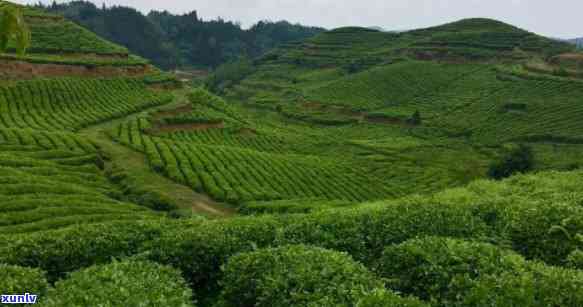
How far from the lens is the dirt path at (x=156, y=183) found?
31773 millimetres

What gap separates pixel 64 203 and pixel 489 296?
22.6 meters

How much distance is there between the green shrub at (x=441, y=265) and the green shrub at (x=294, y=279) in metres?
1.05

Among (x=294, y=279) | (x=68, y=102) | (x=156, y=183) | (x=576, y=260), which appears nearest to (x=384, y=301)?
(x=294, y=279)

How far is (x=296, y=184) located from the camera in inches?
1655

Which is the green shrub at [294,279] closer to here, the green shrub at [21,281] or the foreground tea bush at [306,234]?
the foreground tea bush at [306,234]

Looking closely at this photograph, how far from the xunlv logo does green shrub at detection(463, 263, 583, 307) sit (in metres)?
8.27

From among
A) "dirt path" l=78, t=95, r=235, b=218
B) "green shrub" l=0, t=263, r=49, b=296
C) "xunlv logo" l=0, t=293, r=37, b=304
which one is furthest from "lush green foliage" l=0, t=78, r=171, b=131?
"xunlv logo" l=0, t=293, r=37, b=304

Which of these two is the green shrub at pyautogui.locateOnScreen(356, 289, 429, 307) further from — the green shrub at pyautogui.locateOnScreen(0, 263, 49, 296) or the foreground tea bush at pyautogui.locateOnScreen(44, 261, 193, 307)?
the green shrub at pyautogui.locateOnScreen(0, 263, 49, 296)

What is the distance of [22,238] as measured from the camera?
12.7 metres

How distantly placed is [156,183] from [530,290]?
29701mm

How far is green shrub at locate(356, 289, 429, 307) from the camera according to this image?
851 cm

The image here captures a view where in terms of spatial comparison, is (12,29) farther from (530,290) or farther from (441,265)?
(530,290)

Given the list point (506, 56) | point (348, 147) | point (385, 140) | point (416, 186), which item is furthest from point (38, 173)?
point (506, 56)

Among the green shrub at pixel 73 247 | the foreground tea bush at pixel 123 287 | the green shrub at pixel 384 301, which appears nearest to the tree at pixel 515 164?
the green shrub at pixel 73 247
